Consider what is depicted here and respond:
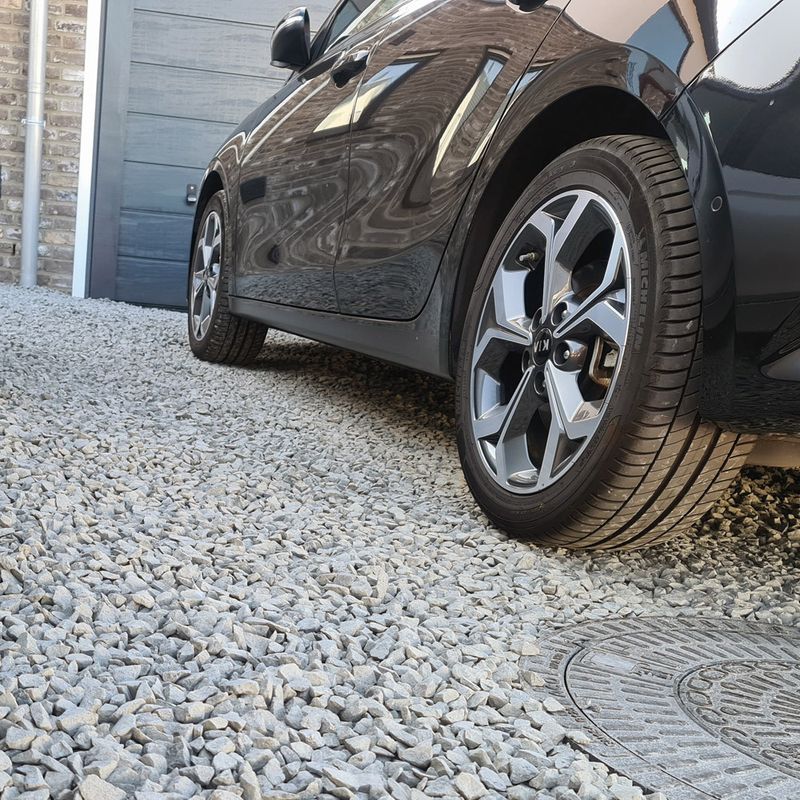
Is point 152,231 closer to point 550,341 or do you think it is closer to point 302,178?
point 302,178

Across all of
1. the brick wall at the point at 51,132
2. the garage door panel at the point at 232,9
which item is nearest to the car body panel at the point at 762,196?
the garage door panel at the point at 232,9

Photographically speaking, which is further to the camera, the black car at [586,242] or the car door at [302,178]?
the car door at [302,178]

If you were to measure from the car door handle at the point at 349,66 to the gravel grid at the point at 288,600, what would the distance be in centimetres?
102

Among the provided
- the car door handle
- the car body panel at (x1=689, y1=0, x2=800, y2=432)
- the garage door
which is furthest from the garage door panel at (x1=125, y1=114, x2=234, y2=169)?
the car body panel at (x1=689, y1=0, x2=800, y2=432)

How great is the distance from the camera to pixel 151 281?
23.3 feet

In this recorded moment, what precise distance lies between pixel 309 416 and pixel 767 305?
6.10 ft

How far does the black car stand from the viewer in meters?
1.44

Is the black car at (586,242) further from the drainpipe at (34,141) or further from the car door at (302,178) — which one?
the drainpipe at (34,141)

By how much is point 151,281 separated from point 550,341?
5708mm

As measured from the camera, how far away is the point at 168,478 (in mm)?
2232

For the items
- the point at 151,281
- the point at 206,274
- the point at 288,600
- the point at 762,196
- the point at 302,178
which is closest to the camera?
the point at 762,196

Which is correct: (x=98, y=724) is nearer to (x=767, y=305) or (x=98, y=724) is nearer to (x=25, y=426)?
(x=767, y=305)

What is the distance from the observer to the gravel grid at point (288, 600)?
1.11m

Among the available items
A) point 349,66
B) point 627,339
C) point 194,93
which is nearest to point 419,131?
point 349,66
